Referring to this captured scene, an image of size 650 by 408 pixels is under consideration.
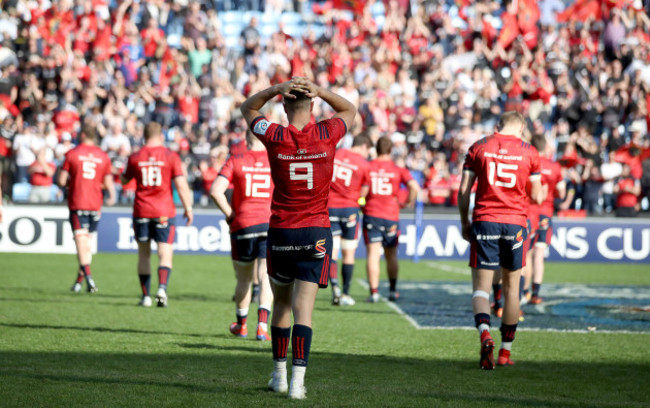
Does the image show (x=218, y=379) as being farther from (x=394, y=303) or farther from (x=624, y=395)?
(x=394, y=303)

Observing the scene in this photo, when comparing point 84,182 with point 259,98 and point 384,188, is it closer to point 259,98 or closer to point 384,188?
point 384,188

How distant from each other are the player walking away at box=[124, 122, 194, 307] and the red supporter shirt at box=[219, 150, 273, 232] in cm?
219

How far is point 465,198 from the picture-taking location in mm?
8047

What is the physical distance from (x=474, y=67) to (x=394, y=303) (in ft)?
42.7

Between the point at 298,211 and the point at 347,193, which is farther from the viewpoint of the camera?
the point at 347,193

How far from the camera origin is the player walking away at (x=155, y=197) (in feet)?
37.9

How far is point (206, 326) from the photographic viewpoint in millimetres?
10375

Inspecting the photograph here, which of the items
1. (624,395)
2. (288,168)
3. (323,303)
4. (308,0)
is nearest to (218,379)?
(288,168)

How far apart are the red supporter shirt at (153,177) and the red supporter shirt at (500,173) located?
467 cm

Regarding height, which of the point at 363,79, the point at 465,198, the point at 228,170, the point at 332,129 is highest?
the point at 363,79

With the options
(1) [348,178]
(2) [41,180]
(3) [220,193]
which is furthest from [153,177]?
(2) [41,180]

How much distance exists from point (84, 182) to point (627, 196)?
501 inches

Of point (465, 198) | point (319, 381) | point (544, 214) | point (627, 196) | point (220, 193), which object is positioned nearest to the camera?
point (319, 381)

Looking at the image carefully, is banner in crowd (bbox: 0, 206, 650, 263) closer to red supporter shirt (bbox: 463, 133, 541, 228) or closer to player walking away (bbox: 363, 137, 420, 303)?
player walking away (bbox: 363, 137, 420, 303)
